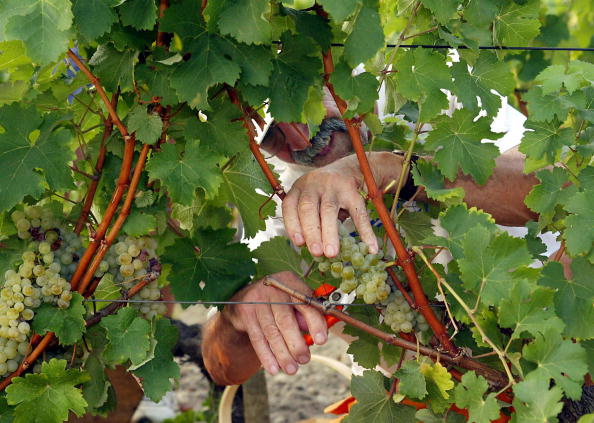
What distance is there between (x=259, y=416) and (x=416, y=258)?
1454 millimetres

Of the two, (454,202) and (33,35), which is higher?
(33,35)

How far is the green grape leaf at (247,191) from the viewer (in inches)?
55.7

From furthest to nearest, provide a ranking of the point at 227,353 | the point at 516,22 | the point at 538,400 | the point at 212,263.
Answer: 1. the point at 227,353
2. the point at 212,263
3. the point at 516,22
4. the point at 538,400

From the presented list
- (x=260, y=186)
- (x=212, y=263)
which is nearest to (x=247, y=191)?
(x=260, y=186)

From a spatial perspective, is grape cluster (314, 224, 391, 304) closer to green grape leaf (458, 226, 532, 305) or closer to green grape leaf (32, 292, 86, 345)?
green grape leaf (458, 226, 532, 305)

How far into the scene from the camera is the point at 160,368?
51.4 inches

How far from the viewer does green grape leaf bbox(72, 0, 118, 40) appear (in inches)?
45.3

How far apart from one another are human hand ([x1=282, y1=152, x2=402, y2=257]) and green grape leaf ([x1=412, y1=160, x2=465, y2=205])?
0.32 feet

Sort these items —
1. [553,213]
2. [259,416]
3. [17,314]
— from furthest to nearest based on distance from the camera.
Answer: [259,416], [553,213], [17,314]

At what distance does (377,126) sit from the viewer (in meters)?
1.36

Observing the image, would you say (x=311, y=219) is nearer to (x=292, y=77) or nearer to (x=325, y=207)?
(x=325, y=207)

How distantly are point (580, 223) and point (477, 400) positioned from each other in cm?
33

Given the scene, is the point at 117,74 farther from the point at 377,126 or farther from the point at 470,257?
the point at 470,257

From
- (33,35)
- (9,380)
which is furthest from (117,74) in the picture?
(9,380)
